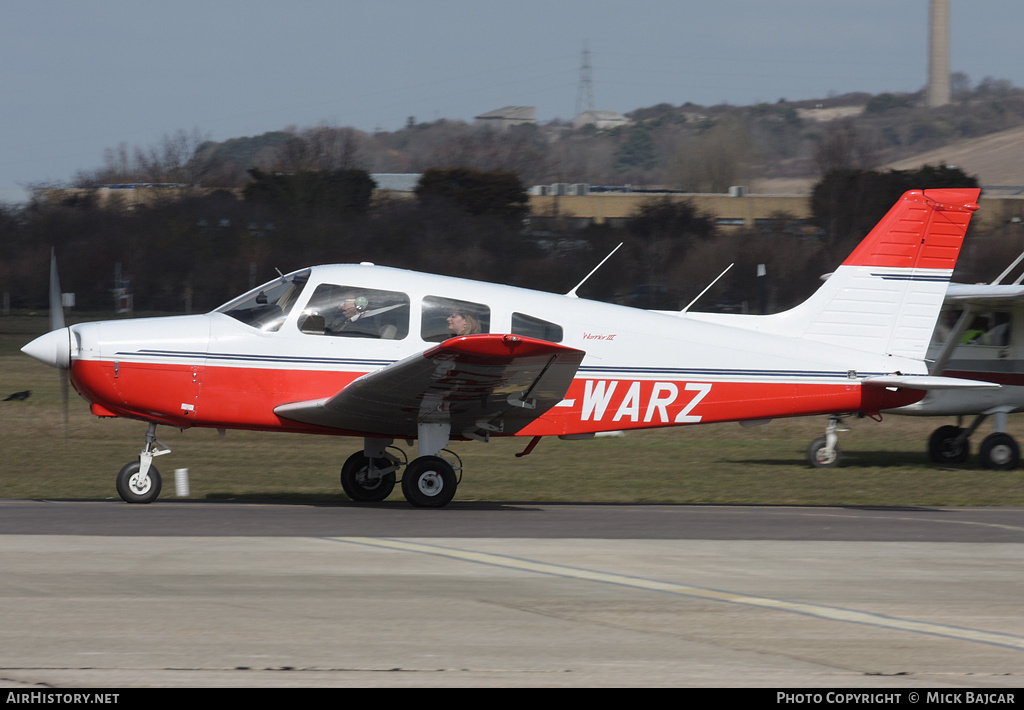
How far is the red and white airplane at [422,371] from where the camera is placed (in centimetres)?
965

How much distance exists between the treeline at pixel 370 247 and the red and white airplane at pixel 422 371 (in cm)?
2071

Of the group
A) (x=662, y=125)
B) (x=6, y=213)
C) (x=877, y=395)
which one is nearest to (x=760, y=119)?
(x=662, y=125)

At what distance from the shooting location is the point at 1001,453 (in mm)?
14891

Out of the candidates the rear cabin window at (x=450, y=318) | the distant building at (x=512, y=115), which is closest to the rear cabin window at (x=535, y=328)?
the rear cabin window at (x=450, y=318)

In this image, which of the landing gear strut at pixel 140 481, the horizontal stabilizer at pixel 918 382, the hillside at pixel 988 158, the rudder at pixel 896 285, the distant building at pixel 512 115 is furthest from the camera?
the distant building at pixel 512 115

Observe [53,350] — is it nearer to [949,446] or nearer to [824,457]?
[824,457]

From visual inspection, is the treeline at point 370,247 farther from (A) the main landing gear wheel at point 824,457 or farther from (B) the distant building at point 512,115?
(B) the distant building at point 512,115

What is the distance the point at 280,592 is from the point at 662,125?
162 metres

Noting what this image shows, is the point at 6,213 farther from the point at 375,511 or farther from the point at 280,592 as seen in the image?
the point at 280,592

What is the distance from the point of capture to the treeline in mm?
32562

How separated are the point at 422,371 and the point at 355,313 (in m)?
1.32

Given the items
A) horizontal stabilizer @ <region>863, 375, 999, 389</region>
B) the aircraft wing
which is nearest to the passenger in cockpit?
the aircraft wing

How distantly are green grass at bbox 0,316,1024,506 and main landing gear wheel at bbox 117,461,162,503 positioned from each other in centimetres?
128

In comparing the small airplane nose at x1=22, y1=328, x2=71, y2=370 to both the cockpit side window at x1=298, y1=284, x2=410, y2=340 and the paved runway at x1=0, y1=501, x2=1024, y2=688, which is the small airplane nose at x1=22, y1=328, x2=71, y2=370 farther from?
the cockpit side window at x1=298, y1=284, x2=410, y2=340
